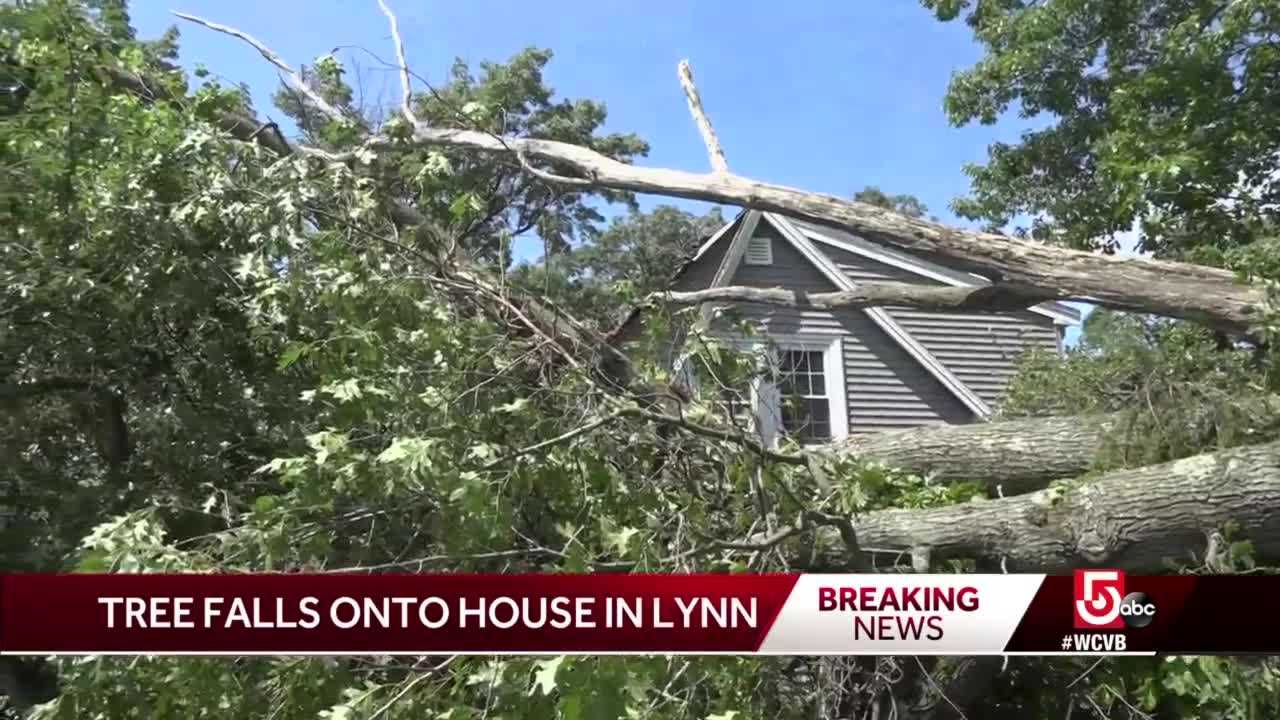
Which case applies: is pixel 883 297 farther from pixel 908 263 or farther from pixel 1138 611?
pixel 908 263

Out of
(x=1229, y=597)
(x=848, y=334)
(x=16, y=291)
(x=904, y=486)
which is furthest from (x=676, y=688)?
(x=848, y=334)

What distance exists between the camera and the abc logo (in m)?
3.91

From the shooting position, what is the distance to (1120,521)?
424cm

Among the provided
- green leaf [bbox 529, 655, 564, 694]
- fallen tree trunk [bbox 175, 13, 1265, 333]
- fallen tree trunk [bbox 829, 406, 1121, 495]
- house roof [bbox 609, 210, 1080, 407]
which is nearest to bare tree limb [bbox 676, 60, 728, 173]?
fallen tree trunk [bbox 175, 13, 1265, 333]

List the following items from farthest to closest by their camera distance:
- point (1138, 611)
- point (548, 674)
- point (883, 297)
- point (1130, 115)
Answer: point (1130, 115) < point (883, 297) < point (1138, 611) < point (548, 674)

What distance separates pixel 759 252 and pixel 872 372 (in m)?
1.97

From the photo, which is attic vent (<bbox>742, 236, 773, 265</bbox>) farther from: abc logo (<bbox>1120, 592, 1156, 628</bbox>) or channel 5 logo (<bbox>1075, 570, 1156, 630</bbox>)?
abc logo (<bbox>1120, 592, 1156, 628</bbox>)

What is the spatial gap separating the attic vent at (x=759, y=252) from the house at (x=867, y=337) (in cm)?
1

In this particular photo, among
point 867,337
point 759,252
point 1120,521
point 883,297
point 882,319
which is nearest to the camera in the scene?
point 1120,521

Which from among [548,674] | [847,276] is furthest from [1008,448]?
[847,276]

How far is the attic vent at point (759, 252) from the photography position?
512 inches

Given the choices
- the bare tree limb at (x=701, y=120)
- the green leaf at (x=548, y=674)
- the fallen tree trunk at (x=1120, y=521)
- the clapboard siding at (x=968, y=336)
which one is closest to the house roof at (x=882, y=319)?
the clapboard siding at (x=968, y=336)

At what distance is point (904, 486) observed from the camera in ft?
19.1

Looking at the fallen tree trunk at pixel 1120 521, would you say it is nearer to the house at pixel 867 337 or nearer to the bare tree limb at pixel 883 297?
the bare tree limb at pixel 883 297
